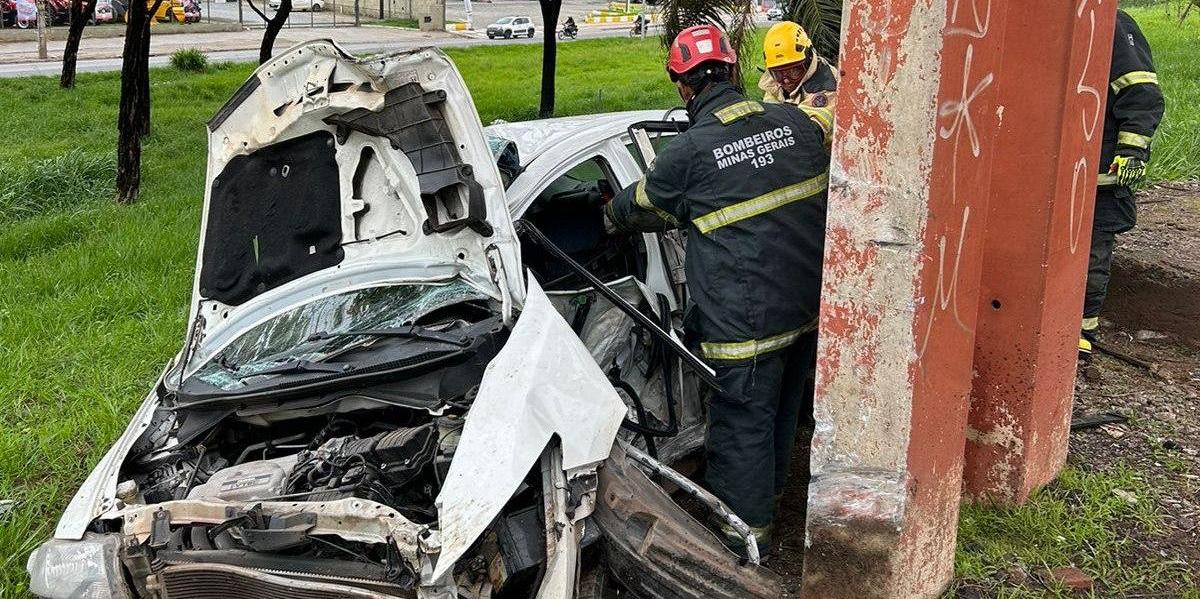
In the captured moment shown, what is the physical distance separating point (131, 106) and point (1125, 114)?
25.6ft

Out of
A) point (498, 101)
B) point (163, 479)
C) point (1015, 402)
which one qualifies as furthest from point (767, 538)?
point (498, 101)

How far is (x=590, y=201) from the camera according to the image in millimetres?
4262

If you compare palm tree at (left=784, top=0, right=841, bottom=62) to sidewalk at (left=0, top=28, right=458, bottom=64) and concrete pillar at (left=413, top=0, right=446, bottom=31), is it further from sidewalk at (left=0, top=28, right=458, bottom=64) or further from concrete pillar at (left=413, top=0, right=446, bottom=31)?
concrete pillar at (left=413, top=0, right=446, bottom=31)

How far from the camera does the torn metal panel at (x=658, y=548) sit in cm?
296

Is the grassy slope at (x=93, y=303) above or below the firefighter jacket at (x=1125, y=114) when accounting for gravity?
below

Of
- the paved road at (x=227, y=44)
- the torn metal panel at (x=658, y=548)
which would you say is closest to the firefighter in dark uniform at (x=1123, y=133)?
the torn metal panel at (x=658, y=548)

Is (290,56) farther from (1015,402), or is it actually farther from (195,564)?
(1015,402)

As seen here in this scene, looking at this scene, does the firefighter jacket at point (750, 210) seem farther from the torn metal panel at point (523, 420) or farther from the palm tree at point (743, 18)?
the palm tree at point (743, 18)

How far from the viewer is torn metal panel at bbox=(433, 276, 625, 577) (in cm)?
249

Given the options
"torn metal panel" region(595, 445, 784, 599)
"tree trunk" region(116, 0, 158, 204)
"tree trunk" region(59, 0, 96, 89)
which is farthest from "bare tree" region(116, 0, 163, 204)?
"torn metal panel" region(595, 445, 784, 599)

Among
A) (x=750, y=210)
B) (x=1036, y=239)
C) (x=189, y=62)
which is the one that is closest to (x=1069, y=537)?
(x=1036, y=239)

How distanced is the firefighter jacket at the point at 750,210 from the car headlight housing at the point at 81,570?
204 centimetres

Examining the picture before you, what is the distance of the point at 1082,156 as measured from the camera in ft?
11.2

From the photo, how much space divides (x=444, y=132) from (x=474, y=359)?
83 cm
